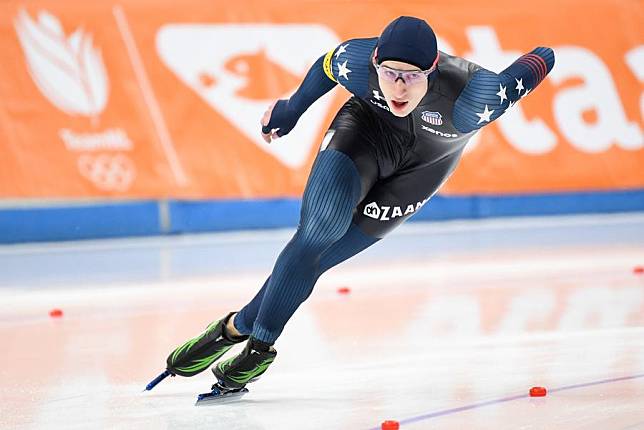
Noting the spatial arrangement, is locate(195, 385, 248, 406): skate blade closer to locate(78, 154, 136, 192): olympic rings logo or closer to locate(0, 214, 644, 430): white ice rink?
locate(0, 214, 644, 430): white ice rink

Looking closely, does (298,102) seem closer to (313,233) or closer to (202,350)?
(313,233)

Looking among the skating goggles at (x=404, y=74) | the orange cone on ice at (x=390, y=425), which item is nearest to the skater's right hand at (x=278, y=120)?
the skating goggles at (x=404, y=74)

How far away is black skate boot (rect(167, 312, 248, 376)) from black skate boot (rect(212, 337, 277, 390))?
0.11m

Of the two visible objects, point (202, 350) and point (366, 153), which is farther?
point (202, 350)

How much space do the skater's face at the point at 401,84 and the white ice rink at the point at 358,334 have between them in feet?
2.96

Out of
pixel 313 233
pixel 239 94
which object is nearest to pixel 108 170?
pixel 239 94

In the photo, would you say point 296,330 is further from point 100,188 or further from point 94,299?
point 100,188

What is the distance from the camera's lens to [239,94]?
9.02 metres

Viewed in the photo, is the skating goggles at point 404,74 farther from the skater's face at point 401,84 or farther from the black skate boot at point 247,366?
the black skate boot at point 247,366

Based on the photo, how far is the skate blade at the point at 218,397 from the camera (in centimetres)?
367

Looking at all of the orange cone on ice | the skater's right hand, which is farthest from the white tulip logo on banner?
the orange cone on ice

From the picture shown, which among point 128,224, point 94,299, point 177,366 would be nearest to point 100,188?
point 128,224

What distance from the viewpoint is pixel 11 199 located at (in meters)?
8.45

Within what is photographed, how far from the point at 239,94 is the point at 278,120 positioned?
511cm
